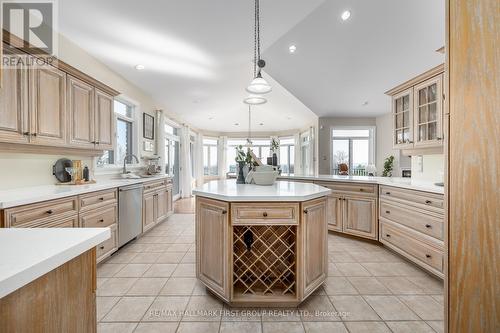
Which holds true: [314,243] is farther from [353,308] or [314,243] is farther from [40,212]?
[40,212]

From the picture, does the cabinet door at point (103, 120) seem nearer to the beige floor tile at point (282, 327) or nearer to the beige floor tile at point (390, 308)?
the beige floor tile at point (282, 327)

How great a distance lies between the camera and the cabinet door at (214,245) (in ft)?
5.69

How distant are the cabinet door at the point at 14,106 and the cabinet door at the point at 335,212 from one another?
11.7 feet

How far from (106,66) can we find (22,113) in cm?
192

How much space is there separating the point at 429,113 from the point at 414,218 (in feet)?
4.12

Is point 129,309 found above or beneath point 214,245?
beneath

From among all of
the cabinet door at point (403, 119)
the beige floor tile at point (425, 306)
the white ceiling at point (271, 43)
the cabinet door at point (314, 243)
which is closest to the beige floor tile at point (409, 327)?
the beige floor tile at point (425, 306)

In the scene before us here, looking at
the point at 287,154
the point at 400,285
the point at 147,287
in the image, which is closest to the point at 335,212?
the point at 400,285

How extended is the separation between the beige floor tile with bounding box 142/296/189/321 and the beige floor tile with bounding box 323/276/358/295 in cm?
127

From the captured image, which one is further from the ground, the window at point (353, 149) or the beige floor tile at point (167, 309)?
the window at point (353, 149)

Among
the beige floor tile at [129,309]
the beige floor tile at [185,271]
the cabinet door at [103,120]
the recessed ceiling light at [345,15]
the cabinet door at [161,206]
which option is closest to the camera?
the beige floor tile at [129,309]

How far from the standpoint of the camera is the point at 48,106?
217 cm

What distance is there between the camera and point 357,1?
290 cm

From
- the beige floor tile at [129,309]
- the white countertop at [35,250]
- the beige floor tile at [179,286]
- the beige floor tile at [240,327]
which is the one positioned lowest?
the beige floor tile at [240,327]
